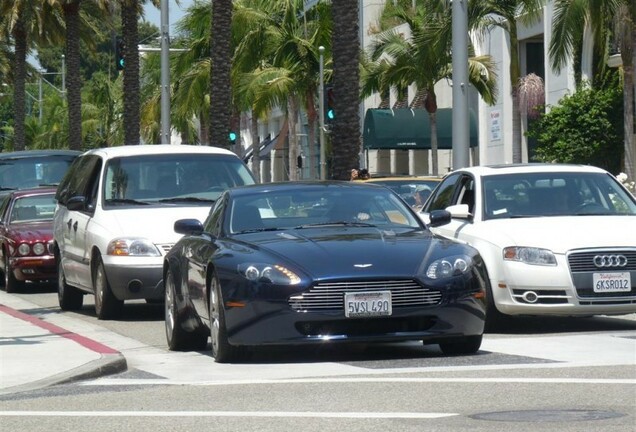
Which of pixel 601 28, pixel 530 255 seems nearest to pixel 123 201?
pixel 530 255

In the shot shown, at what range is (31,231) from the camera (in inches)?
928

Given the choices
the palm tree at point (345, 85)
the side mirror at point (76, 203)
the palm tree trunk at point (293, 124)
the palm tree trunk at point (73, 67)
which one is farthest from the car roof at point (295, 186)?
the palm tree trunk at point (293, 124)

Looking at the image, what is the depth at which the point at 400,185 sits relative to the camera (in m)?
22.6

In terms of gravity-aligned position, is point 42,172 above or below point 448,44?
below

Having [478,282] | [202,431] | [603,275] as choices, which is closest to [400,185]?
[603,275]

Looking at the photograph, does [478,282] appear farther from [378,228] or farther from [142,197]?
[142,197]

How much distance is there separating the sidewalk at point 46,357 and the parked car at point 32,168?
1240 centimetres

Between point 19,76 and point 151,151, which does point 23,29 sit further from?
point 151,151

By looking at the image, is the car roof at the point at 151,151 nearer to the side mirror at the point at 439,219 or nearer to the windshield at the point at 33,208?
the side mirror at the point at 439,219

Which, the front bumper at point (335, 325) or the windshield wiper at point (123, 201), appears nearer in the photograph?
the front bumper at point (335, 325)

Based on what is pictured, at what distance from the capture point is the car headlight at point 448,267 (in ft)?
37.5

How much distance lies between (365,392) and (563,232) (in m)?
4.96

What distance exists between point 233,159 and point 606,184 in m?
5.14

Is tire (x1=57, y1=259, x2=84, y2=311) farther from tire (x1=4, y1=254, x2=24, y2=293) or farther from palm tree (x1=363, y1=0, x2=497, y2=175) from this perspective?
palm tree (x1=363, y1=0, x2=497, y2=175)
